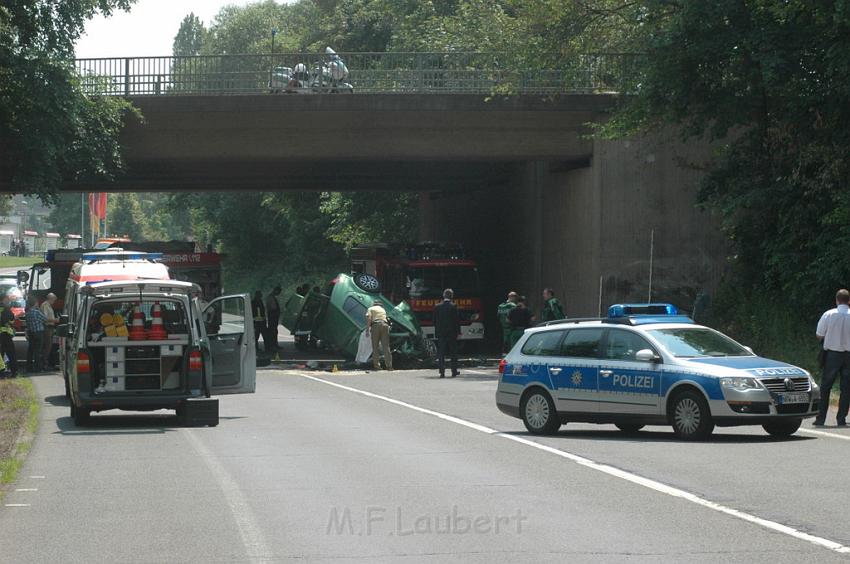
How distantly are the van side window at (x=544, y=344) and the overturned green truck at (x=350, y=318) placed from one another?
49.8 ft

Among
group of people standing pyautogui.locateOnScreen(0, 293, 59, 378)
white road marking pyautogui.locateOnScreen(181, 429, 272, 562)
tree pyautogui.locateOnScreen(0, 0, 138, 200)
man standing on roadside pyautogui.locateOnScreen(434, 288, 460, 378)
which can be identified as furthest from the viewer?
tree pyautogui.locateOnScreen(0, 0, 138, 200)

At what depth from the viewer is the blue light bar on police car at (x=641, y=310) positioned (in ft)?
54.9

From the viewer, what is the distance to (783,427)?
1562 cm

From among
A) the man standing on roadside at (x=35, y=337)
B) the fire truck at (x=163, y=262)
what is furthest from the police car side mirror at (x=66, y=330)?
the fire truck at (x=163, y=262)

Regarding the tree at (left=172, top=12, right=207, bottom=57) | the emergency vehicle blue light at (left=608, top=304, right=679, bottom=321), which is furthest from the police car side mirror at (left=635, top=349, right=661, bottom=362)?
the tree at (left=172, top=12, right=207, bottom=57)

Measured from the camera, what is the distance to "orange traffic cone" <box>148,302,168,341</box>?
18234 millimetres

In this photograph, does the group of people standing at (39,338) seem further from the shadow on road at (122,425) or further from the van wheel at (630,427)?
the van wheel at (630,427)

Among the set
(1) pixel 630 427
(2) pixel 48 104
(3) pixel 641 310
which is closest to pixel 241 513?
(1) pixel 630 427

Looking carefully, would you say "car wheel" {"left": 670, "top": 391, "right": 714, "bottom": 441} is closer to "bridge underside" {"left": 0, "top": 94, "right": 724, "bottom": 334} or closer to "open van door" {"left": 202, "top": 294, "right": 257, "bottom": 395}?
"open van door" {"left": 202, "top": 294, "right": 257, "bottom": 395}

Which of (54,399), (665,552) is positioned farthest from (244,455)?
(54,399)

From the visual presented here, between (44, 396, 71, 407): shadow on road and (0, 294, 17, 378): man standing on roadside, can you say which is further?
(0, 294, 17, 378): man standing on roadside

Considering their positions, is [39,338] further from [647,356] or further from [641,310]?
[647,356]

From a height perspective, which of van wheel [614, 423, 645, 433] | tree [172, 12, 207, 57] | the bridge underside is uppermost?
tree [172, 12, 207, 57]

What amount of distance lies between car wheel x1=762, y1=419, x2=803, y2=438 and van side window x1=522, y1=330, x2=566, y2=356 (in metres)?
2.81
